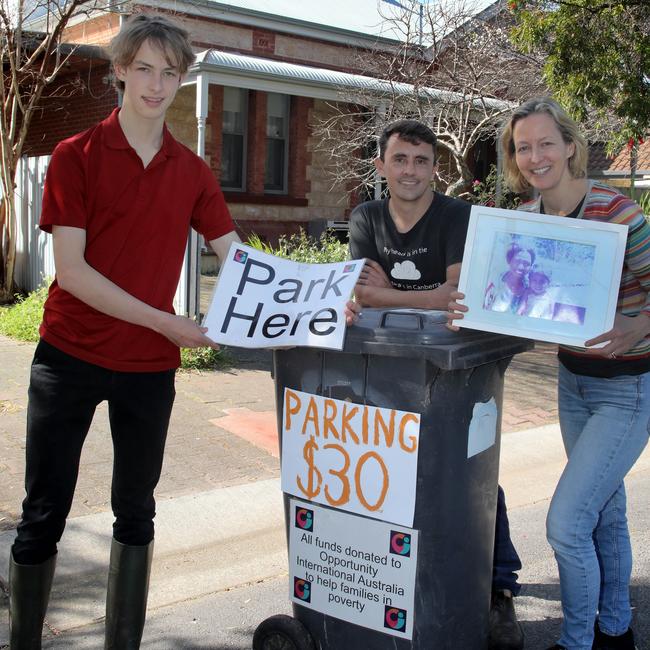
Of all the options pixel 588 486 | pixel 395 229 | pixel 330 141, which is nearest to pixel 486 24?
pixel 330 141

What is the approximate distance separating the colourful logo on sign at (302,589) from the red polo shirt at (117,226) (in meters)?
0.89

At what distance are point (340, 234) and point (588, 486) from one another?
13.2 meters

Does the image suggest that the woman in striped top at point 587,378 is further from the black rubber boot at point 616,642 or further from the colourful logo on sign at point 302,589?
the colourful logo on sign at point 302,589

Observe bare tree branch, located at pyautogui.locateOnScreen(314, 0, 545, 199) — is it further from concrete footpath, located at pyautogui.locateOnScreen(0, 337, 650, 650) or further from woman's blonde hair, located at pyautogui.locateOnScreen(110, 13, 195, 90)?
woman's blonde hair, located at pyautogui.locateOnScreen(110, 13, 195, 90)

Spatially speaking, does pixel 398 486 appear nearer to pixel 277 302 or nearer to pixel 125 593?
→ pixel 277 302

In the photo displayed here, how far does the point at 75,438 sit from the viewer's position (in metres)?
2.69

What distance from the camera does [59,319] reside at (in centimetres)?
267

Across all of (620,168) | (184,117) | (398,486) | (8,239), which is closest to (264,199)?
(184,117)

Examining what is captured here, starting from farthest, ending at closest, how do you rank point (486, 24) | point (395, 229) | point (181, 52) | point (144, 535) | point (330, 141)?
1. point (330, 141)
2. point (486, 24)
3. point (395, 229)
4. point (144, 535)
5. point (181, 52)

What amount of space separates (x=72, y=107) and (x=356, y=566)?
1214cm

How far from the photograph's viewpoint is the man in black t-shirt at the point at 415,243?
126 inches

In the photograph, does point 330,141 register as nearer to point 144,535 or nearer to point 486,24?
point 486,24

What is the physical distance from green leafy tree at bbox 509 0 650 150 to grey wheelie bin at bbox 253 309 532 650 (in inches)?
289

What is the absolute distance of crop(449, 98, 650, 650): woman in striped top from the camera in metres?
2.76
